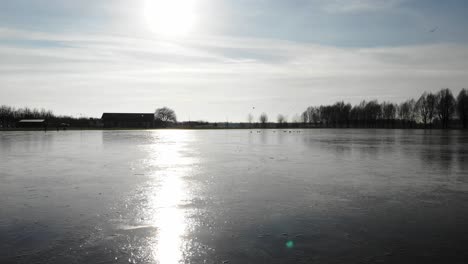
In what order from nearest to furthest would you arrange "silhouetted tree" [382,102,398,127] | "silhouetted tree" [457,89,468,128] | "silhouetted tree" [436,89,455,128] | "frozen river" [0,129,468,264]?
"frozen river" [0,129,468,264], "silhouetted tree" [457,89,468,128], "silhouetted tree" [436,89,455,128], "silhouetted tree" [382,102,398,127]

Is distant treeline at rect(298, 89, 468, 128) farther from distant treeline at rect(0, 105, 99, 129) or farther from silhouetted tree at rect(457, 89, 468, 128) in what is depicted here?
distant treeline at rect(0, 105, 99, 129)

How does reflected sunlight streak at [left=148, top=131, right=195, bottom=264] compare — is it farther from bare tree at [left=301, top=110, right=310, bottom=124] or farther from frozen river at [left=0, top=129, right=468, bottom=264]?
bare tree at [left=301, top=110, right=310, bottom=124]

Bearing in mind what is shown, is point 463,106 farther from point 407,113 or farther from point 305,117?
point 305,117

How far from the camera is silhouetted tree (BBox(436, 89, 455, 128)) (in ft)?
281

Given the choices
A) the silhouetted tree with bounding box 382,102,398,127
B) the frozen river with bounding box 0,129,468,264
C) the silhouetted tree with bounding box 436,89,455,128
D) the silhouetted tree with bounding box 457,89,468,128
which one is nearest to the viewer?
the frozen river with bounding box 0,129,468,264

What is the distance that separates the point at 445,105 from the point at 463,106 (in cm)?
528

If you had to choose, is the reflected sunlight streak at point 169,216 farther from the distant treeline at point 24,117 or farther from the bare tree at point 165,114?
the bare tree at point 165,114

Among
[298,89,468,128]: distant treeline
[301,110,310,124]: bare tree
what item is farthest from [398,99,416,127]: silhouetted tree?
[301,110,310,124]: bare tree

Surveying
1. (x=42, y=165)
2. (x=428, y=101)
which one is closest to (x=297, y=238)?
(x=42, y=165)

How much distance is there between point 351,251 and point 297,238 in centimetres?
85

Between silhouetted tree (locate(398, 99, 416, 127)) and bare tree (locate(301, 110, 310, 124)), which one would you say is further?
bare tree (locate(301, 110, 310, 124))

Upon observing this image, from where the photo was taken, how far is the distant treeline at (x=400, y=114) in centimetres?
8556

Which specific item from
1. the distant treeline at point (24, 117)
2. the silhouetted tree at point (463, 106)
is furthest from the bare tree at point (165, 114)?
the silhouetted tree at point (463, 106)

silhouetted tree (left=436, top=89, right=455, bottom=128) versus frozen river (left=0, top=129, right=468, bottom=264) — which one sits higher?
silhouetted tree (left=436, top=89, right=455, bottom=128)
